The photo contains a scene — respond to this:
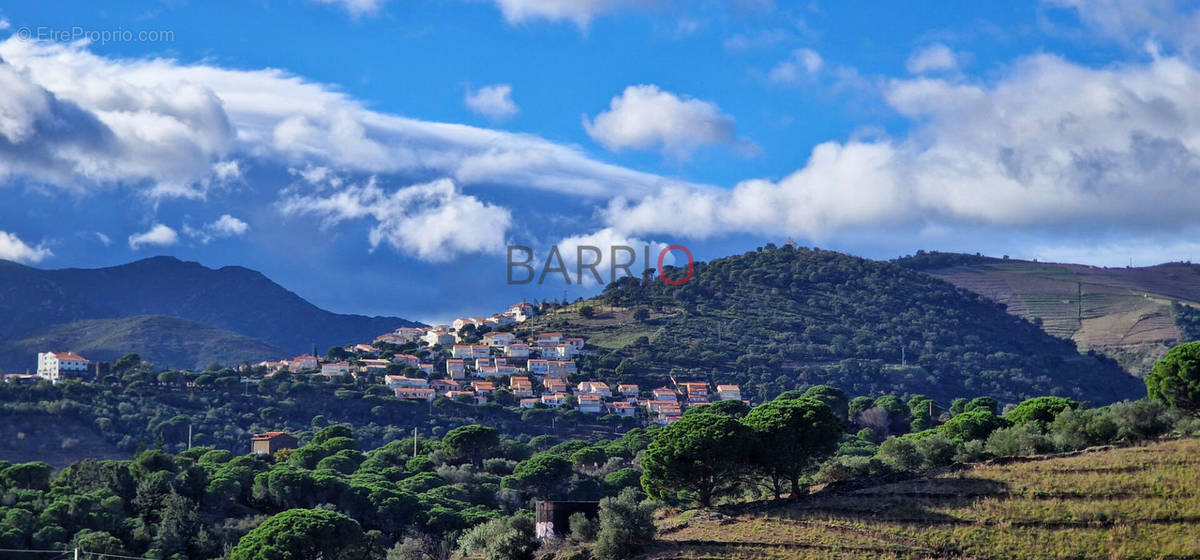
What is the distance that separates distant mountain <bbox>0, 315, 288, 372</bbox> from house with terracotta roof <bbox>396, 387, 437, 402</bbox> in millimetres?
75675

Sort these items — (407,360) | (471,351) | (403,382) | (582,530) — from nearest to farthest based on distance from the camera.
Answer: (582,530), (403,382), (407,360), (471,351)

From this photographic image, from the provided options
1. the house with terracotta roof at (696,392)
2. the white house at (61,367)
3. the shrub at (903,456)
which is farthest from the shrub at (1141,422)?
the white house at (61,367)

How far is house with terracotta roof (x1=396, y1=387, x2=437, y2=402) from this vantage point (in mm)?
112625

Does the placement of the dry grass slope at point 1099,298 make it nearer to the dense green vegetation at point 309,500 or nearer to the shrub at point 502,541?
the dense green vegetation at point 309,500

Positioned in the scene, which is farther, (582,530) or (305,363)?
(305,363)

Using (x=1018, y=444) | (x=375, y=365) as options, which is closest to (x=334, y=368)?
(x=375, y=365)

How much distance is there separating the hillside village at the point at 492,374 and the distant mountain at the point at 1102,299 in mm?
55825

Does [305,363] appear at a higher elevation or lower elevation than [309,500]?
higher

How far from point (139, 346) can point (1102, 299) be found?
130098 mm

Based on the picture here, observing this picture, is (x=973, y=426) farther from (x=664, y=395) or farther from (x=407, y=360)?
(x=407, y=360)

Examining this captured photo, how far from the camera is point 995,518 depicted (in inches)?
1582

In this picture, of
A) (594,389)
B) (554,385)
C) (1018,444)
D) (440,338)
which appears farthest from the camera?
(440,338)

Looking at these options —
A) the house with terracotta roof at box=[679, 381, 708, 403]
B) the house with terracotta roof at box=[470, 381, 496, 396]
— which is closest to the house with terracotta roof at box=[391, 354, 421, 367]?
the house with terracotta roof at box=[470, 381, 496, 396]

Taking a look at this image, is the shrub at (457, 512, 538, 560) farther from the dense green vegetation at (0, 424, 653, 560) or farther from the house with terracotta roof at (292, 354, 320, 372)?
the house with terracotta roof at (292, 354, 320, 372)
